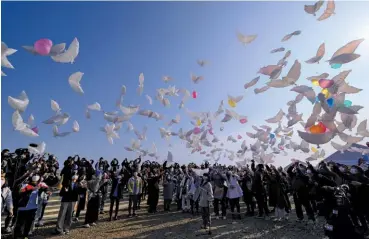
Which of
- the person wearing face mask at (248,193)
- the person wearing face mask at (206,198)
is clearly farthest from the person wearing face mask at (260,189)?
the person wearing face mask at (206,198)

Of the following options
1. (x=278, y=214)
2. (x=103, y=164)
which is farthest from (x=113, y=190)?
(x=278, y=214)

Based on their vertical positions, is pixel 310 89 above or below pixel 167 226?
above

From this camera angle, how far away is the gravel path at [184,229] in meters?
8.17

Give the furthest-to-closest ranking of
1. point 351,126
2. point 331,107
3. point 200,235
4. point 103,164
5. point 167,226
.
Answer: point 103,164 < point 167,226 < point 200,235 < point 351,126 < point 331,107

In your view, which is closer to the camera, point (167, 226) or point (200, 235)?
point (200, 235)

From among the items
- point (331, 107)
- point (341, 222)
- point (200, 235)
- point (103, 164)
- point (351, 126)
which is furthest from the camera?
point (103, 164)

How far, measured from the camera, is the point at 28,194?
7.23m

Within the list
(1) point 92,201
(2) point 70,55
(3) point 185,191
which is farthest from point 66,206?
(3) point 185,191

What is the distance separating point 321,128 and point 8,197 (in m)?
8.84

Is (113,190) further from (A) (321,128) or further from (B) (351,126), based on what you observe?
(B) (351,126)

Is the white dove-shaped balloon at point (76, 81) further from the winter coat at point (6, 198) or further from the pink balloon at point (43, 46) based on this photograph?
the winter coat at point (6, 198)

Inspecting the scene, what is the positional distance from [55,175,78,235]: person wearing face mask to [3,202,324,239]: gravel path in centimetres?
29

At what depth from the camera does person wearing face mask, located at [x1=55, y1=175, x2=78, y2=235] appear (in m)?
8.28

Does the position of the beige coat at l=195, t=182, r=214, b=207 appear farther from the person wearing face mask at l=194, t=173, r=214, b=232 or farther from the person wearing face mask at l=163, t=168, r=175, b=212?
the person wearing face mask at l=163, t=168, r=175, b=212
